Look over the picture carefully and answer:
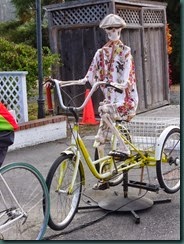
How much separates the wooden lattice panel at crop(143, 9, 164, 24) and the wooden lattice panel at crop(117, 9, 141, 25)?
350 mm

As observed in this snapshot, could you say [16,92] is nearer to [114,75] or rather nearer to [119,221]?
[114,75]

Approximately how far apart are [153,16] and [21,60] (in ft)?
11.8

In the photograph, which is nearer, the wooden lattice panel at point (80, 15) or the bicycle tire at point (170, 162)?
the bicycle tire at point (170, 162)

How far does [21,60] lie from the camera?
882cm

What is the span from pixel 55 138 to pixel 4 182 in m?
4.41

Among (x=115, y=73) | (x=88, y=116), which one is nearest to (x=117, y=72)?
(x=115, y=73)

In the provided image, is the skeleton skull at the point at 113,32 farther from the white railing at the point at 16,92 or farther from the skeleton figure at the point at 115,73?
the white railing at the point at 16,92

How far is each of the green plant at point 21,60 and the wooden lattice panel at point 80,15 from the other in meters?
0.96

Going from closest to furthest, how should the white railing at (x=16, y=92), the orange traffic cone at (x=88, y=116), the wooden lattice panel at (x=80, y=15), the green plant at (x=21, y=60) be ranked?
the white railing at (x=16, y=92) < the orange traffic cone at (x=88, y=116) < the green plant at (x=21, y=60) < the wooden lattice panel at (x=80, y=15)

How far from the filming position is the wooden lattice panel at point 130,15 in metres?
9.67

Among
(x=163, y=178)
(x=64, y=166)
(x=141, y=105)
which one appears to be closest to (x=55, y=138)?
(x=141, y=105)

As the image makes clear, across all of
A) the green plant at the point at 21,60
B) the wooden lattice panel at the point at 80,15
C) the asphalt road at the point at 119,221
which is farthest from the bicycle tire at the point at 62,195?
the wooden lattice panel at the point at 80,15

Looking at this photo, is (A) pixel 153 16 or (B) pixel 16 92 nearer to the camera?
(B) pixel 16 92

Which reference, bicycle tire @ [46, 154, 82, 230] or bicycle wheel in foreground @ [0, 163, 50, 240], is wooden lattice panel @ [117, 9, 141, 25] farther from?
bicycle wheel in foreground @ [0, 163, 50, 240]
